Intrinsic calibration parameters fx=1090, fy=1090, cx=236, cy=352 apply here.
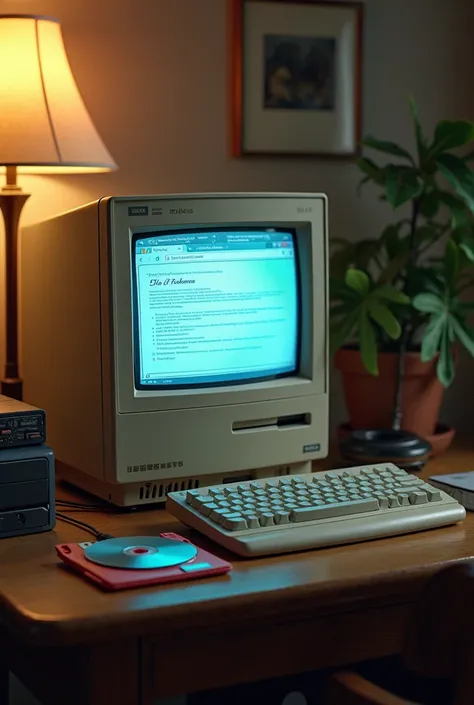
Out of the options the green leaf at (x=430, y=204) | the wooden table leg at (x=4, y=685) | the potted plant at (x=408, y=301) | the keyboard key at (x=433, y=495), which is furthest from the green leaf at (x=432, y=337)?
the wooden table leg at (x=4, y=685)

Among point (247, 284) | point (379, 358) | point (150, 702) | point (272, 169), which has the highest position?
point (272, 169)

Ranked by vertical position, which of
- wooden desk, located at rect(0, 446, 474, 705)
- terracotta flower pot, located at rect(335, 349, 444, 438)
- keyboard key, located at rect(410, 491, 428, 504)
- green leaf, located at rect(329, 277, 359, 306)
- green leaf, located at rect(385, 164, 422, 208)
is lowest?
wooden desk, located at rect(0, 446, 474, 705)

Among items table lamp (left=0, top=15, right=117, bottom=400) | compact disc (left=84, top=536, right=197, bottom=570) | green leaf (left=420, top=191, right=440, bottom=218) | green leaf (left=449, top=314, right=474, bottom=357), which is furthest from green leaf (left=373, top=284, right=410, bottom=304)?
compact disc (left=84, top=536, right=197, bottom=570)

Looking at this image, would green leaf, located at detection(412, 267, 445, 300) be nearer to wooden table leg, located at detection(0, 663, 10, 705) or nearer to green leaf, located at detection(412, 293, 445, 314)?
green leaf, located at detection(412, 293, 445, 314)

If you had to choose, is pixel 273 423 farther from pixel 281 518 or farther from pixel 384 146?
pixel 384 146

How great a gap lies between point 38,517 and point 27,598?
0.96 ft

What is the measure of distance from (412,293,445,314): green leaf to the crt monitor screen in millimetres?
305

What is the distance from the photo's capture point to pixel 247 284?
1726 mm

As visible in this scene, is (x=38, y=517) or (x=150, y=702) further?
(x=38, y=517)

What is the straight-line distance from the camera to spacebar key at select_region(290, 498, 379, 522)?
147 cm

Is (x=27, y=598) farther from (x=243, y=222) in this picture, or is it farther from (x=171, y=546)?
(x=243, y=222)

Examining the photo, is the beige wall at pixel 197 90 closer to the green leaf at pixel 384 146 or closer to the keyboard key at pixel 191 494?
the green leaf at pixel 384 146

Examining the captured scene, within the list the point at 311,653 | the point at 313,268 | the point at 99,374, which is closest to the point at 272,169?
the point at 313,268

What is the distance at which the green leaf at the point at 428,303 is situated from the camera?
2.00m
